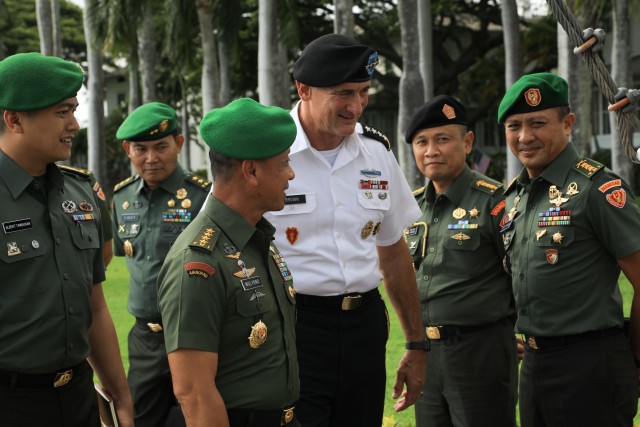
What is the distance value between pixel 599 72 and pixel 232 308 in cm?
130

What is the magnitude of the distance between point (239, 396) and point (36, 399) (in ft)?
2.78

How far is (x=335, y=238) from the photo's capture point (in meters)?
3.69

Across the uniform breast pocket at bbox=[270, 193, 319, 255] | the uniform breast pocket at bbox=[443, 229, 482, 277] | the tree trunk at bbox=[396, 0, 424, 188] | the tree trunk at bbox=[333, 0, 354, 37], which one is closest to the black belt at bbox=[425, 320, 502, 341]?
the uniform breast pocket at bbox=[443, 229, 482, 277]

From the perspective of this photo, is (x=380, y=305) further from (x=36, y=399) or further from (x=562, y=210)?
(x=36, y=399)

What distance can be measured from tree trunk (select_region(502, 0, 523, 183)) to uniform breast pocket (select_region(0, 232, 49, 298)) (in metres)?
12.0

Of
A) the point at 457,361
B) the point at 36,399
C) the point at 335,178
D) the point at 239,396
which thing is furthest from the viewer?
the point at 457,361

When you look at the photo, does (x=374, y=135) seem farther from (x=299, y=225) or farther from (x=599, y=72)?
(x=599, y=72)

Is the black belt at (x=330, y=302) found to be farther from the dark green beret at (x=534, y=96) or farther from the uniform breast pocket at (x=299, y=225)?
the dark green beret at (x=534, y=96)

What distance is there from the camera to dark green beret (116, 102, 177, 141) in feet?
17.7

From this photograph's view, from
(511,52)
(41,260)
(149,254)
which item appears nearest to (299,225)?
(41,260)

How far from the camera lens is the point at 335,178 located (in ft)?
12.4

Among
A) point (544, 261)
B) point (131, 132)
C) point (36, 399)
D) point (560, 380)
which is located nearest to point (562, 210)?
point (544, 261)

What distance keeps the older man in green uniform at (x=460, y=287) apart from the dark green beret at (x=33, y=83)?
218 centimetres

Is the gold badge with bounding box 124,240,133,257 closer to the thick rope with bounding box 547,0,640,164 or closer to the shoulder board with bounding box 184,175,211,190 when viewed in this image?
A: the shoulder board with bounding box 184,175,211,190
